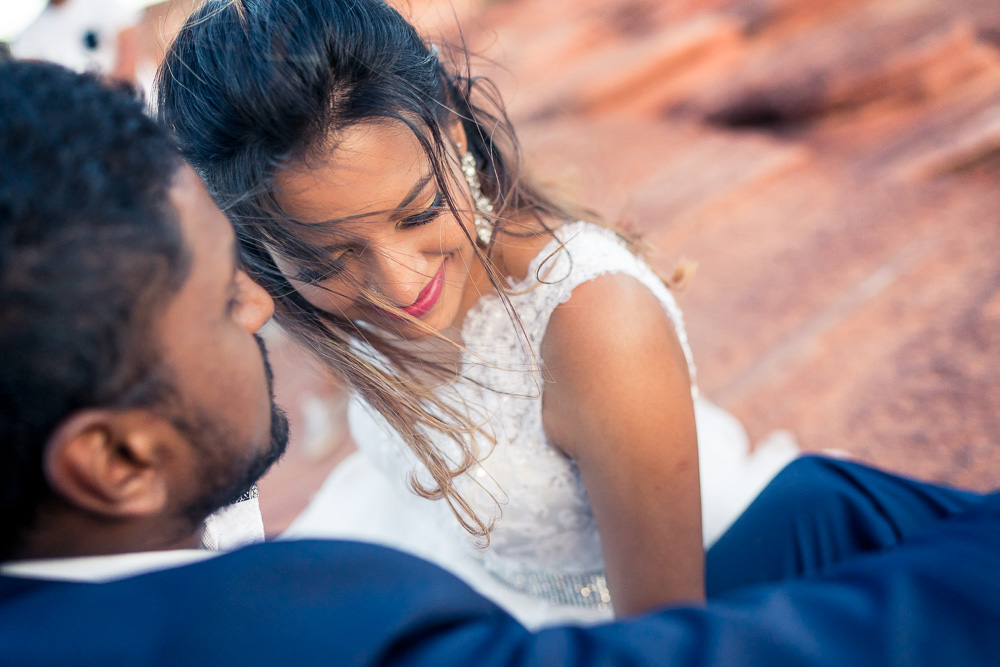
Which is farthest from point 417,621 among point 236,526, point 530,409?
point 530,409

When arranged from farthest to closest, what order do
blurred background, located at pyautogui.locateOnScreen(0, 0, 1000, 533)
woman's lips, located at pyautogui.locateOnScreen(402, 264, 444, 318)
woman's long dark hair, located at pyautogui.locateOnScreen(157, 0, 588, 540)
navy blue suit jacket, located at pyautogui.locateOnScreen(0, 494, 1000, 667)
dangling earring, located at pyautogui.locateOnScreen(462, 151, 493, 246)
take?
blurred background, located at pyautogui.locateOnScreen(0, 0, 1000, 533) → dangling earring, located at pyautogui.locateOnScreen(462, 151, 493, 246) → woman's lips, located at pyautogui.locateOnScreen(402, 264, 444, 318) → woman's long dark hair, located at pyautogui.locateOnScreen(157, 0, 588, 540) → navy blue suit jacket, located at pyautogui.locateOnScreen(0, 494, 1000, 667)

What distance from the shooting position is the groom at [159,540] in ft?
2.05

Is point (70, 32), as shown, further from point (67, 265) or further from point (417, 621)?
point (417, 621)

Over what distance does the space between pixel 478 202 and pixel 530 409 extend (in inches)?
18.8

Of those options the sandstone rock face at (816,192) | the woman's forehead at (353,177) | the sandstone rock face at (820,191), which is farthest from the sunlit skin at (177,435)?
the sandstone rock face at (820,191)

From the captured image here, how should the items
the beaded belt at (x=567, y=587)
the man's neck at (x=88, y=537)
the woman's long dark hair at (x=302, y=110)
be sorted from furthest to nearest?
the beaded belt at (x=567, y=587) < the woman's long dark hair at (x=302, y=110) < the man's neck at (x=88, y=537)

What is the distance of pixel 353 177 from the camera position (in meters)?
1.14

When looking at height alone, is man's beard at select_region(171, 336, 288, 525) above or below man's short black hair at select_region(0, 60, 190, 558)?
below

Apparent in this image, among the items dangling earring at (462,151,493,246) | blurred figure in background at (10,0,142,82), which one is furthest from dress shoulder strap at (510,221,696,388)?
blurred figure in background at (10,0,142,82)

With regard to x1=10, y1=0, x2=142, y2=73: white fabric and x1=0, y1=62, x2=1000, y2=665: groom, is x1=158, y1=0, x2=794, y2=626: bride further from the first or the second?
x1=10, y1=0, x2=142, y2=73: white fabric

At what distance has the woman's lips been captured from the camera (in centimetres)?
133

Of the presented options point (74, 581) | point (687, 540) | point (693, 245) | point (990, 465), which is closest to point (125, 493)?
point (74, 581)

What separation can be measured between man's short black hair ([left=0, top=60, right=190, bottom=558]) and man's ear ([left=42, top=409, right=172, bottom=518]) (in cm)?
2

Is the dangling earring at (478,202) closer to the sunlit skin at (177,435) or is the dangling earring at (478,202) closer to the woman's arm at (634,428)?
the woman's arm at (634,428)
